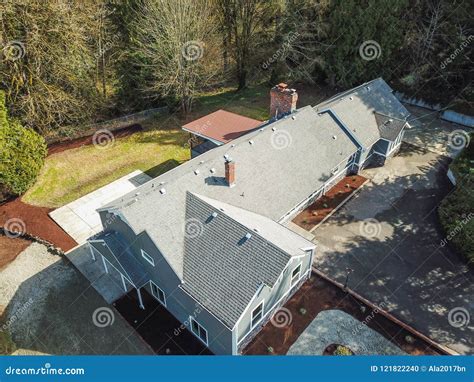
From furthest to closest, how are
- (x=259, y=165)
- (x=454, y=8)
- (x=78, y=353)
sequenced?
(x=454, y=8) → (x=259, y=165) → (x=78, y=353)

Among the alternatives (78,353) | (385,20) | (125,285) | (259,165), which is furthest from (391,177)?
(78,353)

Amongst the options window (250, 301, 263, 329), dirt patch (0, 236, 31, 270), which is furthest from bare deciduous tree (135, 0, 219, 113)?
window (250, 301, 263, 329)

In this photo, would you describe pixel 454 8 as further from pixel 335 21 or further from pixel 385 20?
pixel 335 21

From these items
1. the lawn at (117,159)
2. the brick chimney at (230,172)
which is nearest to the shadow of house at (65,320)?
the lawn at (117,159)

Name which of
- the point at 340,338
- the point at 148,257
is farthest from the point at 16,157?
the point at 340,338

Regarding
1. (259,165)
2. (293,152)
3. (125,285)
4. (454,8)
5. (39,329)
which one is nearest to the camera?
(39,329)

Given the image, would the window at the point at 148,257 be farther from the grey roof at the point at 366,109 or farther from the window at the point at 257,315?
the grey roof at the point at 366,109

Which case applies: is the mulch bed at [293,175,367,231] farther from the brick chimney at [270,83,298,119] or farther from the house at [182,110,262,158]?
the house at [182,110,262,158]
